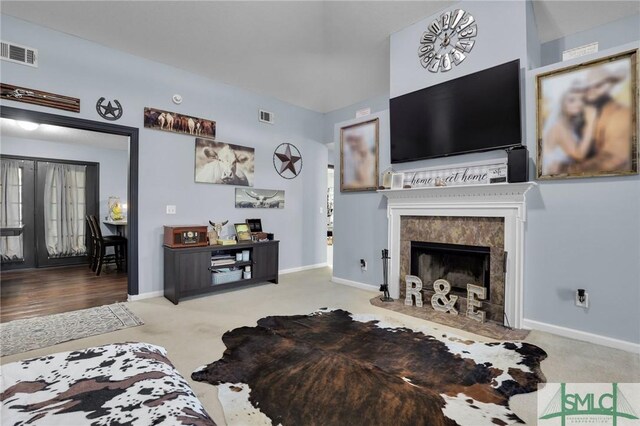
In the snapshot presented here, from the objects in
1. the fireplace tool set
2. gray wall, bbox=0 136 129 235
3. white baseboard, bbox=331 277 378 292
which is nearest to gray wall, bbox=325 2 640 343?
the fireplace tool set

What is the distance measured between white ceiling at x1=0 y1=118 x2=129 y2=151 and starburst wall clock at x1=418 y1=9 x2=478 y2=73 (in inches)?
196

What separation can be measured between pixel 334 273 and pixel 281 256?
1.10 metres

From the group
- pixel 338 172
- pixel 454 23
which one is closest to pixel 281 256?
pixel 338 172

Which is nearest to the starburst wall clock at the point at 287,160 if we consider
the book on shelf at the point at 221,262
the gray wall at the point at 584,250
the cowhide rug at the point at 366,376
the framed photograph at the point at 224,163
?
the framed photograph at the point at 224,163

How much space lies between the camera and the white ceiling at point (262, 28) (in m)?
3.14

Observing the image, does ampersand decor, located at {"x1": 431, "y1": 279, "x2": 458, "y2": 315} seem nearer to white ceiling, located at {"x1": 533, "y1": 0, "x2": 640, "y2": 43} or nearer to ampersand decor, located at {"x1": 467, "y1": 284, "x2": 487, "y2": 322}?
ampersand decor, located at {"x1": 467, "y1": 284, "x2": 487, "y2": 322}

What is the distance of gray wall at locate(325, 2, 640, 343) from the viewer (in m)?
2.54

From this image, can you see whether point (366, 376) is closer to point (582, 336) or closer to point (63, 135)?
point (582, 336)

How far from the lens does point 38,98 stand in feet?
10.8

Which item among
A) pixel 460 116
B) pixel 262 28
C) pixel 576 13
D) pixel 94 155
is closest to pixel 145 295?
pixel 262 28

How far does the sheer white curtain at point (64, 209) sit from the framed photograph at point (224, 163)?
4090mm

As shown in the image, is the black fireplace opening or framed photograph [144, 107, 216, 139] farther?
framed photograph [144, 107, 216, 139]

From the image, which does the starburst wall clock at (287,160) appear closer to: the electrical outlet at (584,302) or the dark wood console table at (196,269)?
the dark wood console table at (196,269)

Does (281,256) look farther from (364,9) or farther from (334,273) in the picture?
(364,9)
